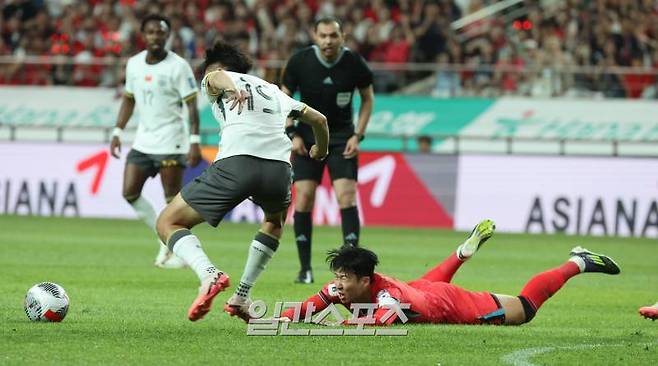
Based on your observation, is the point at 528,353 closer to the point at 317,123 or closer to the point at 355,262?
the point at 355,262

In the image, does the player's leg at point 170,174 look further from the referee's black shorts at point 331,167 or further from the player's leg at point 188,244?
the player's leg at point 188,244

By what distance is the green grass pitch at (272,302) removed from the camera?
7.35 meters

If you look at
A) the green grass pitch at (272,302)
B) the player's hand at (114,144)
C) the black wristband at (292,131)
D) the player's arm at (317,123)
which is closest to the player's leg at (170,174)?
the player's hand at (114,144)

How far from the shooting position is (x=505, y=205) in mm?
21125

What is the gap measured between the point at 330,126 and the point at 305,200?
2.35 feet

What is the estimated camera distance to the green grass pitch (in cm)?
735

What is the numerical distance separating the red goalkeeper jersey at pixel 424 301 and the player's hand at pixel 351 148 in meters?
3.19

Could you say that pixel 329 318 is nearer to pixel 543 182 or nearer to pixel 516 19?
pixel 543 182

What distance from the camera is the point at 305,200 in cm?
1217

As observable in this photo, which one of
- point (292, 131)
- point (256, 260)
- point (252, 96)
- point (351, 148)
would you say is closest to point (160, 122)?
point (292, 131)

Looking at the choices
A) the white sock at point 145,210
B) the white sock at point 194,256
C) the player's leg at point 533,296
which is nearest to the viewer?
the white sock at point 194,256

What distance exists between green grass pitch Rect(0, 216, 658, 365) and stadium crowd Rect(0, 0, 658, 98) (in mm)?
5382

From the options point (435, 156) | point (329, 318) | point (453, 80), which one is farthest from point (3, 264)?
point (453, 80)

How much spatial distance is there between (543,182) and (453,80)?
3.49m
